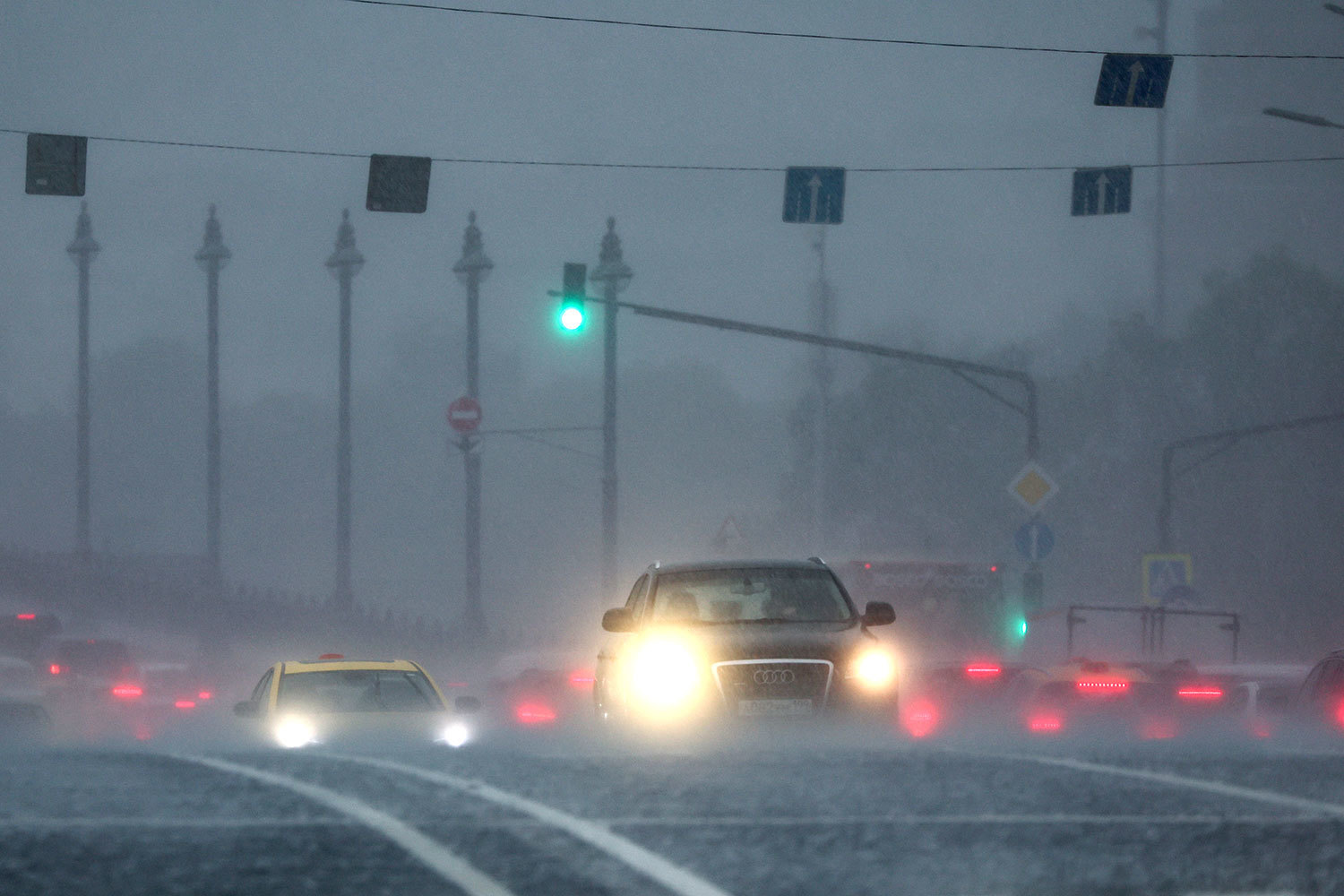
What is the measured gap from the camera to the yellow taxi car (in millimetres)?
13797

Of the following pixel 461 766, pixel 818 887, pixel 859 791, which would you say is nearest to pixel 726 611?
pixel 461 766

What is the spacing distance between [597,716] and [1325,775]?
837 centimetres

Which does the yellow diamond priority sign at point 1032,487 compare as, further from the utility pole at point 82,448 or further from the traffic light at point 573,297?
the utility pole at point 82,448

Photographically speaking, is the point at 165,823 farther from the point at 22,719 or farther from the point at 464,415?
the point at 464,415

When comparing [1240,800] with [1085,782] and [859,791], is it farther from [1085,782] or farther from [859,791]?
[859,791]

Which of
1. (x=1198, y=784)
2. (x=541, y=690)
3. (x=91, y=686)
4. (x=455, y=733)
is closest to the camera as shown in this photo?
(x=1198, y=784)

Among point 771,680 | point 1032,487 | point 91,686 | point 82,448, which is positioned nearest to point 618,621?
point 771,680

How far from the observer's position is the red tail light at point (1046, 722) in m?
21.5

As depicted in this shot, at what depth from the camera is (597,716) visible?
609 inches

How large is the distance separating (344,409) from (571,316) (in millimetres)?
33513

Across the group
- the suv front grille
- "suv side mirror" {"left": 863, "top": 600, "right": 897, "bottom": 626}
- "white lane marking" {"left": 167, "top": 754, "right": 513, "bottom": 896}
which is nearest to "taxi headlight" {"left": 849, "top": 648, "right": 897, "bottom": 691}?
the suv front grille

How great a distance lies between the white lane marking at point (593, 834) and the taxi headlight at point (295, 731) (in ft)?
16.5

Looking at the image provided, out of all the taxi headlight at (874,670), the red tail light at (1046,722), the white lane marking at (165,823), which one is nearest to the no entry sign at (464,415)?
the red tail light at (1046,722)

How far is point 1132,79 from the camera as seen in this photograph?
23.8m
